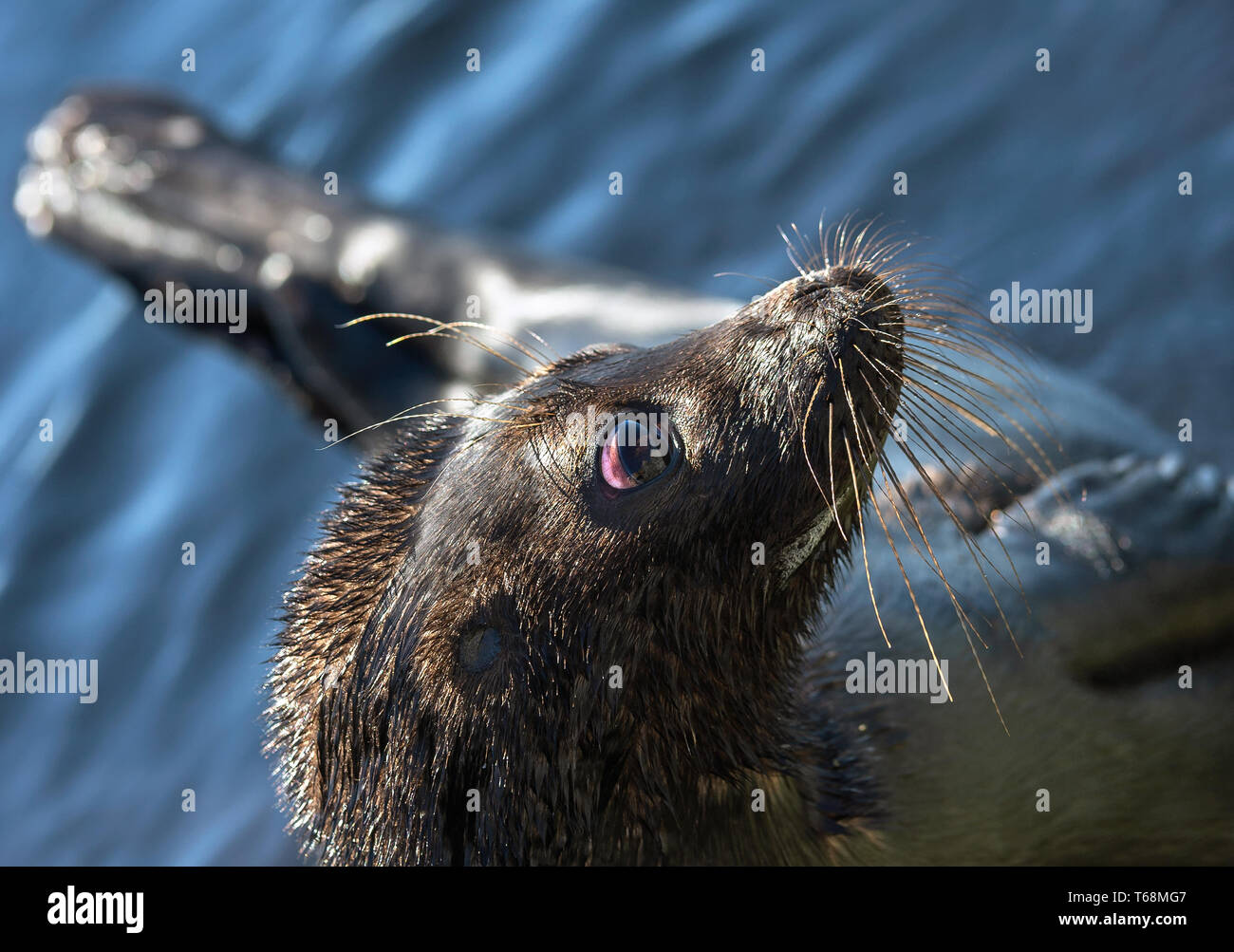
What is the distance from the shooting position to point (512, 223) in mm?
8398

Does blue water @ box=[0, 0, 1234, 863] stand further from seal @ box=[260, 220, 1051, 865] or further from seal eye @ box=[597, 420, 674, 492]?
seal eye @ box=[597, 420, 674, 492]

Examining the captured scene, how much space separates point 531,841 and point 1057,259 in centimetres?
451

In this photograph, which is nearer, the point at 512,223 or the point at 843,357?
the point at 843,357

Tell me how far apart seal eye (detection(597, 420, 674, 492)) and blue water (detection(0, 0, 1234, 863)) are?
2986 mm

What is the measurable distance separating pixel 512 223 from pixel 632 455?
5.32 m

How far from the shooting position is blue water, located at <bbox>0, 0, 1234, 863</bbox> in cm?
662

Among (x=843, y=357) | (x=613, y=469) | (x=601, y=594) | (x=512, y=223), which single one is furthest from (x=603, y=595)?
(x=512, y=223)

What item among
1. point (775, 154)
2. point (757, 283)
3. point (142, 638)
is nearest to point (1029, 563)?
point (757, 283)

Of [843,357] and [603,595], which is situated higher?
[843,357]

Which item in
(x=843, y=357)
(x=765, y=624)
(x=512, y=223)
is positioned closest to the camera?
(x=843, y=357)

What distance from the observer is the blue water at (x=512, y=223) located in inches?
261

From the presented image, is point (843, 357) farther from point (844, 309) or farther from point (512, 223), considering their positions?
point (512, 223)

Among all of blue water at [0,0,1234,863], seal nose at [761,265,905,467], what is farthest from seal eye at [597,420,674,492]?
blue water at [0,0,1234,863]

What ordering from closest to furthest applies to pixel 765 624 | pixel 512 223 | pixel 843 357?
1. pixel 843 357
2. pixel 765 624
3. pixel 512 223
